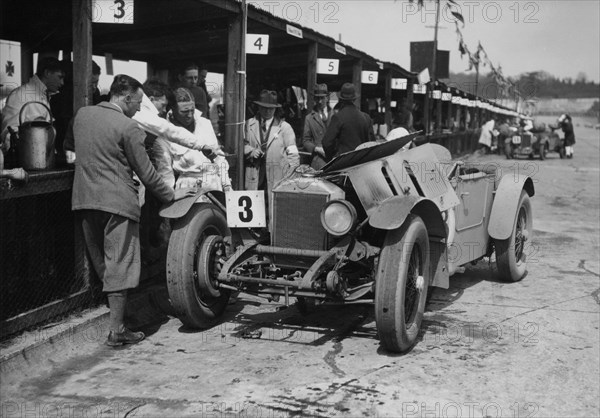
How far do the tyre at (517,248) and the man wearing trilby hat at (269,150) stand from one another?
256cm

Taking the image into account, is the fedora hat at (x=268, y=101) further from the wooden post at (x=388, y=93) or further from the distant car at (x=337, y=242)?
the wooden post at (x=388, y=93)

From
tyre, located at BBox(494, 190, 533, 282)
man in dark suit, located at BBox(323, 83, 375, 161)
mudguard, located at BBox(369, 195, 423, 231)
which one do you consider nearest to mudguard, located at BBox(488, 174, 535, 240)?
tyre, located at BBox(494, 190, 533, 282)

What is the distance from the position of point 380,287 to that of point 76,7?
310 cm

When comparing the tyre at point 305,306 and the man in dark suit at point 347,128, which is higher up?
the man in dark suit at point 347,128

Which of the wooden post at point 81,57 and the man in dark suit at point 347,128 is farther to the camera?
the man in dark suit at point 347,128

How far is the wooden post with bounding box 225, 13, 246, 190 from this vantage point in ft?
24.6

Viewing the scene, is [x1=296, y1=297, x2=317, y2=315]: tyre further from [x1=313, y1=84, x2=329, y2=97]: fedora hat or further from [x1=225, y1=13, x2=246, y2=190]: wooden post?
[x1=313, y1=84, x2=329, y2=97]: fedora hat

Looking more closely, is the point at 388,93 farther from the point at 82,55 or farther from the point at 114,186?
the point at 114,186

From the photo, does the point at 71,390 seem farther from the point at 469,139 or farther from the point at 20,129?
the point at 469,139

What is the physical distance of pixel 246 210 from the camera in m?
5.33

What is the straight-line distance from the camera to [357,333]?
17.0ft

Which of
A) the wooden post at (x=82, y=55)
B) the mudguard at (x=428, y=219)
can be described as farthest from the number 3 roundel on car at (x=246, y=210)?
the wooden post at (x=82, y=55)

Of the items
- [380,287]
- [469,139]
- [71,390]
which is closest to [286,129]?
[380,287]

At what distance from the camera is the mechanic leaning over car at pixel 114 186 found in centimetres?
473
